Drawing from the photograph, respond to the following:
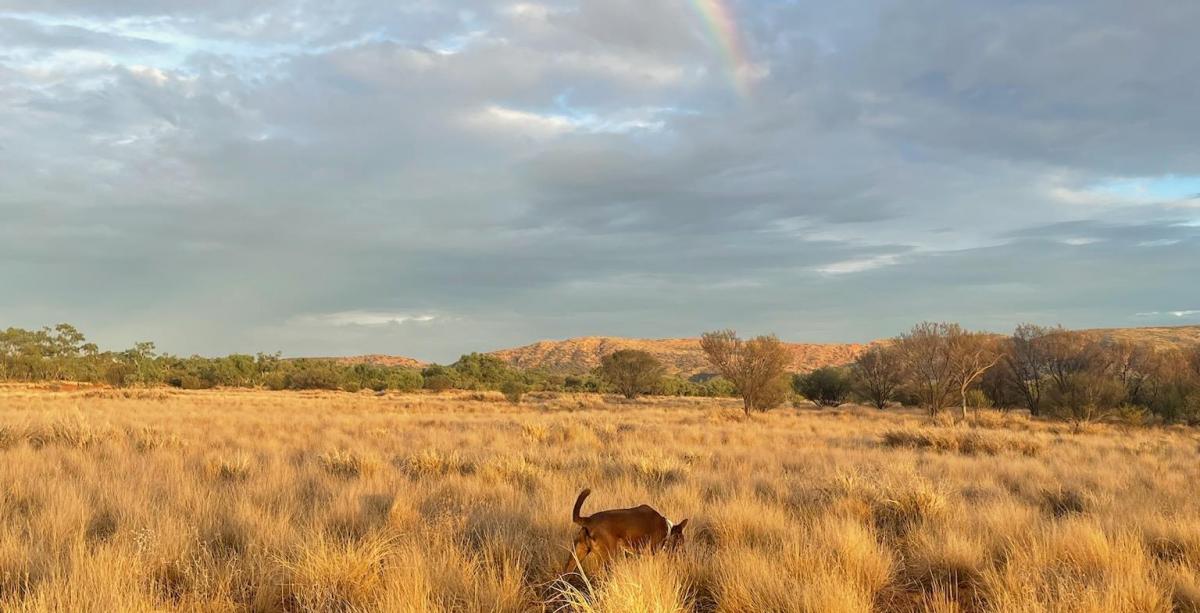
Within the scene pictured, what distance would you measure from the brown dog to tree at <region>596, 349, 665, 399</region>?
49.2m

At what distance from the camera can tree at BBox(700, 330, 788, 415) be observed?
108 feet

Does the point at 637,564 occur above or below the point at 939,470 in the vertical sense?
above

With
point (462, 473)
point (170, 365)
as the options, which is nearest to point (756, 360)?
point (462, 473)

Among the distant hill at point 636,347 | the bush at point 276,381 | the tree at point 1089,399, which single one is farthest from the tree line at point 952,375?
the distant hill at point 636,347

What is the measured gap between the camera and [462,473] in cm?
910

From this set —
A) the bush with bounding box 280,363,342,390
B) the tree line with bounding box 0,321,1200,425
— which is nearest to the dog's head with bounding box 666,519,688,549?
the tree line with bounding box 0,321,1200,425

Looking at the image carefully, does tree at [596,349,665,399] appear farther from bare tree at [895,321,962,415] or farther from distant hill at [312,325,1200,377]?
distant hill at [312,325,1200,377]

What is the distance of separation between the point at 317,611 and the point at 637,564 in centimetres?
180

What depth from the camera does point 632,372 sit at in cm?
5478

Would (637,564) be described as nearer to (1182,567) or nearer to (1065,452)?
(1182,567)

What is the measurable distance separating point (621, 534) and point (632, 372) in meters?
50.8

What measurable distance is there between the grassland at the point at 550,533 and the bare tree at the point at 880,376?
33.2m

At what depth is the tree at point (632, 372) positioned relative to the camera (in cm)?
5438

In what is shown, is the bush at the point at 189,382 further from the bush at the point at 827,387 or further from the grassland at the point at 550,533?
the grassland at the point at 550,533
